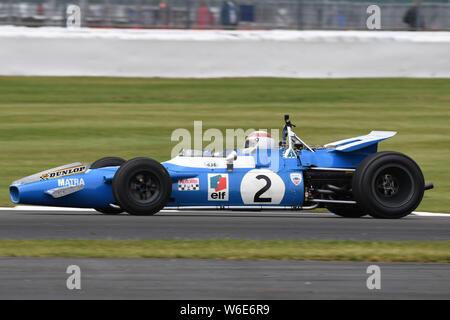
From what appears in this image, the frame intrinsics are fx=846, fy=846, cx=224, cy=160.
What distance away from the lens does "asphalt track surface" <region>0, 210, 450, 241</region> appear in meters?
8.05

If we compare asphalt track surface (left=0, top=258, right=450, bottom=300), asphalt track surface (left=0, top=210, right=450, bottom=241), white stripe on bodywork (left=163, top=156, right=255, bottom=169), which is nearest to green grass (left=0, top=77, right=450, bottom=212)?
asphalt track surface (left=0, top=210, right=450, bottom=241)

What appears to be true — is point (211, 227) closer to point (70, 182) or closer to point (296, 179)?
point (296, 179)

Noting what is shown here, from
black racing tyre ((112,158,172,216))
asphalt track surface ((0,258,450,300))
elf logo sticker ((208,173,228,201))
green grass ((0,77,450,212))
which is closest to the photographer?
asphalt track surface ((0,258,450,300))

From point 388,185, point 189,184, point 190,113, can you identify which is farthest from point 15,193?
point 190,113

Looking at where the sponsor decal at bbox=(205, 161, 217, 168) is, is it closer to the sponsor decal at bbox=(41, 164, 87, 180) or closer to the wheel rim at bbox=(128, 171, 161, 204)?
the wheel rim at bbox=(128, 171, 161, 204)

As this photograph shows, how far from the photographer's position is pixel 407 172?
9148mm

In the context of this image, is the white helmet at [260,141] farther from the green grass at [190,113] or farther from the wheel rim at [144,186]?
the green grass at [190,113]

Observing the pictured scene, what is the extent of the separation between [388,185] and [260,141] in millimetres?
1472

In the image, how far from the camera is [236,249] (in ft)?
24.3

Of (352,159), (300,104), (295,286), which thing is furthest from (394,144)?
(295,286)

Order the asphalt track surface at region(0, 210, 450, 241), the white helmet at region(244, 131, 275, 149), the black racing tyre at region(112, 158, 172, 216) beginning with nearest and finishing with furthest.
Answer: the asphalt track surface at region(0, 210, 450, 241), the black racing tyre at region(112, 158, 172, 216), the white helmet at region(244, 131, 275, 149)

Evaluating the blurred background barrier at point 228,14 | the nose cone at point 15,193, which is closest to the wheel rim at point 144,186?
the nose cone at point 15,193

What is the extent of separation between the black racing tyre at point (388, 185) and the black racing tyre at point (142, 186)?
2076mm

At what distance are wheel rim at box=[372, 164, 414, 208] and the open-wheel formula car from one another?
1 cm
